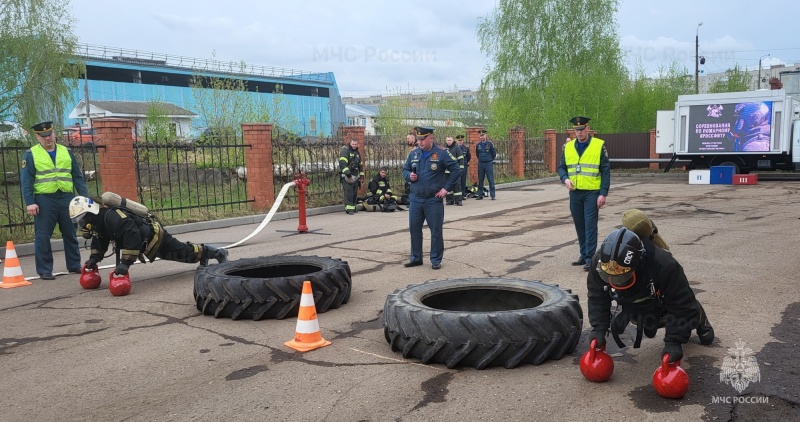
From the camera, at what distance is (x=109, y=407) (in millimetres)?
4176

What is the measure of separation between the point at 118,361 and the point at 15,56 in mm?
24440

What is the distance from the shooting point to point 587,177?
807 cm

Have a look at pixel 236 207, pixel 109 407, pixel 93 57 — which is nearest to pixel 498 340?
pixel 109 407

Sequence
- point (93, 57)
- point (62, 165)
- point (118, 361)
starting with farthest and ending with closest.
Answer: point (93, 57)
point (62, 165)
point (118, 361)

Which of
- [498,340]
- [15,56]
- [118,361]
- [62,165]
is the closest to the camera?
[498,340]

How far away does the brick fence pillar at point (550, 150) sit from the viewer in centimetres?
2950

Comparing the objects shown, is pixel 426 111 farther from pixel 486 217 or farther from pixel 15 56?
pixel 486 217

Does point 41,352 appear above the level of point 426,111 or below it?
below

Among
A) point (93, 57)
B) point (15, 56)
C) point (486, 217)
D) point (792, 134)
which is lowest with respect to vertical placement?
point (486, 217)

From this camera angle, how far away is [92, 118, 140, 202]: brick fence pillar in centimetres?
1295

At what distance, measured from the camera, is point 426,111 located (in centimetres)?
4234

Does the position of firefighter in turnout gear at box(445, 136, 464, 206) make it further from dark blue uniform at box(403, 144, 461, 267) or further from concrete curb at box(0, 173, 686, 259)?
dark blue uniform at box(403, 144, 461, 267)

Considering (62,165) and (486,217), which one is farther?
(486,217)

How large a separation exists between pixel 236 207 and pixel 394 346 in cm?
1147
